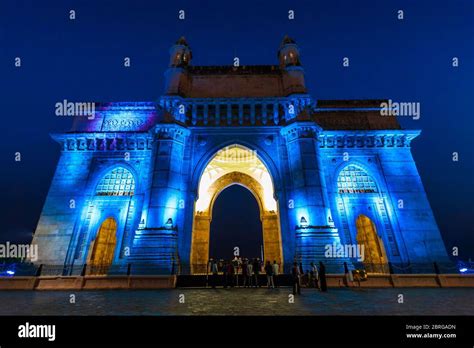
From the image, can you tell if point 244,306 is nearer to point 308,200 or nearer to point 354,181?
point 308,200

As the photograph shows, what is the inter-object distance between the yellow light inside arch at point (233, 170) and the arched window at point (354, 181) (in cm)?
761

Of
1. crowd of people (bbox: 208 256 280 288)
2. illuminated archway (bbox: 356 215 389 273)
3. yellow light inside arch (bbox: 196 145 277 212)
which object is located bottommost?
crowd of people (bbox: 208 256 280 288)

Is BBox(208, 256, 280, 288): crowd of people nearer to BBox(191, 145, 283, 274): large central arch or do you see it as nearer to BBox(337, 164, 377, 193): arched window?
BBox(337, 164, 377, 193): arched window

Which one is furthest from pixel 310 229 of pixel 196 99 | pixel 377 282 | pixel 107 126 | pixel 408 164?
pixel 107 126

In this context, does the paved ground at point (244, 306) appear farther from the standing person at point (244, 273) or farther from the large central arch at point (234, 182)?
the large central arch at point (234, 182)

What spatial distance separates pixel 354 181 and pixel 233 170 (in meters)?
13.0

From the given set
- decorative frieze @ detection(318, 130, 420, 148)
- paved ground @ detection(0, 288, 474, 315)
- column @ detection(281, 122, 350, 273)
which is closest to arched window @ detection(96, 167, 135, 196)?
paved ground @ detection(0, 288, 474, 315)

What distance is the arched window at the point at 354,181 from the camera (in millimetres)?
21203

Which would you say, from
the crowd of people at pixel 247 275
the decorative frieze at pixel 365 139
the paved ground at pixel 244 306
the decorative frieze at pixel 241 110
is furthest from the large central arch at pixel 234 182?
the paved ground at pixel 244 306

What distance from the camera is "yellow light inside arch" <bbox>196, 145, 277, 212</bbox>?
2697 cm

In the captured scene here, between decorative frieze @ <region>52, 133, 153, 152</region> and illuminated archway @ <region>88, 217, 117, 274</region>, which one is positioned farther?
illuminated archway @ <region>88, 217, 117, 274</region>
